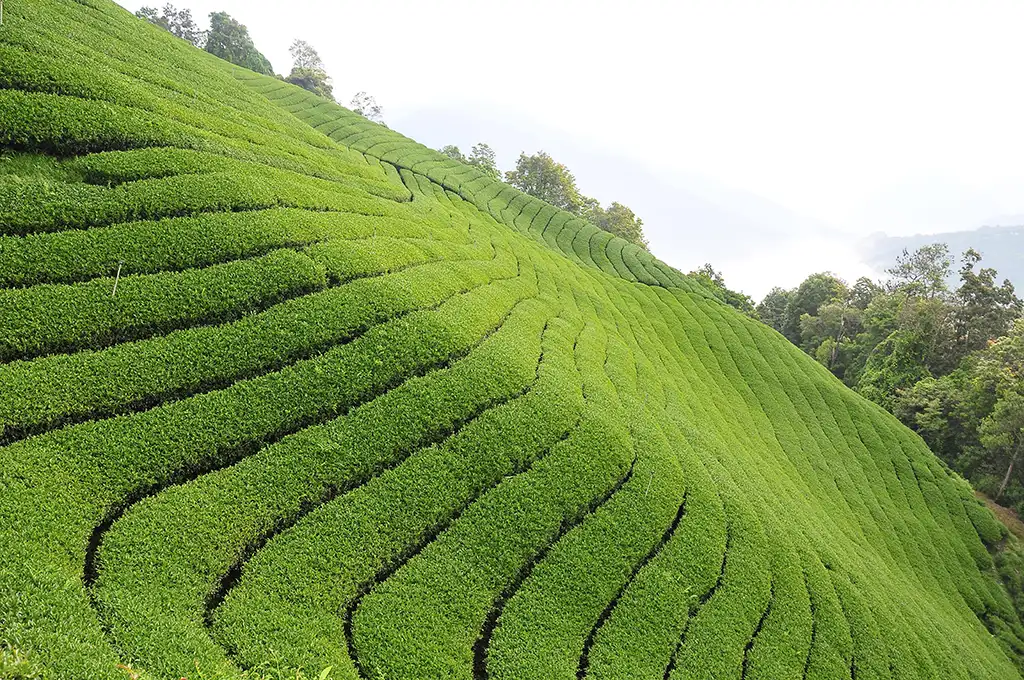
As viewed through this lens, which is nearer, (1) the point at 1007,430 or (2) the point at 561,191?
(1) the point at 1007,430

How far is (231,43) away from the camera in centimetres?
5847

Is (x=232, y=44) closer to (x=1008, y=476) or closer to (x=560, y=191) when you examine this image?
(x=560, y=191)

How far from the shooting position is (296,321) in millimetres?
9773

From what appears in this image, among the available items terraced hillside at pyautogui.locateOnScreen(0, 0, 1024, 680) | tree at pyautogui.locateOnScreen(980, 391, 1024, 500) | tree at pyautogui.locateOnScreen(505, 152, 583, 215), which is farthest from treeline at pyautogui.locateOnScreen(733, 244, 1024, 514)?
tree at pyautogui.locateOnScreen(505, 152, 583, 215)

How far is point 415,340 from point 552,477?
3.80 metres

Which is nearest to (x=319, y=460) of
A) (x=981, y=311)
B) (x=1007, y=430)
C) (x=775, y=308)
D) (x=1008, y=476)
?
(x=1007, y=430)

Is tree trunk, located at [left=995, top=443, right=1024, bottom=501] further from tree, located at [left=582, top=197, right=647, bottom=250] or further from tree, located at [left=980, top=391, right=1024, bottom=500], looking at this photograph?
tree, located at [left=582, top=197, right=647, bottom=250]

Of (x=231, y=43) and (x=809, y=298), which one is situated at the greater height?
(x=809, y=298)

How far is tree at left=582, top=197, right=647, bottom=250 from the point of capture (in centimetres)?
6119

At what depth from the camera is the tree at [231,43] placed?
58062mm

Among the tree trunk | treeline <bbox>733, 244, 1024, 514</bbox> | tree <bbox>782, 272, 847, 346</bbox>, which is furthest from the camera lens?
tree <bbox>782, 272, 847, 346</bbox>

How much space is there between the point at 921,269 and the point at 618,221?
3025cm

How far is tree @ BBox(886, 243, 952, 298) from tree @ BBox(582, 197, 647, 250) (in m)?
18.7

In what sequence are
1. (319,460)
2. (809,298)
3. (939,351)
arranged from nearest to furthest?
(319,460), (939,351), (809,298)
